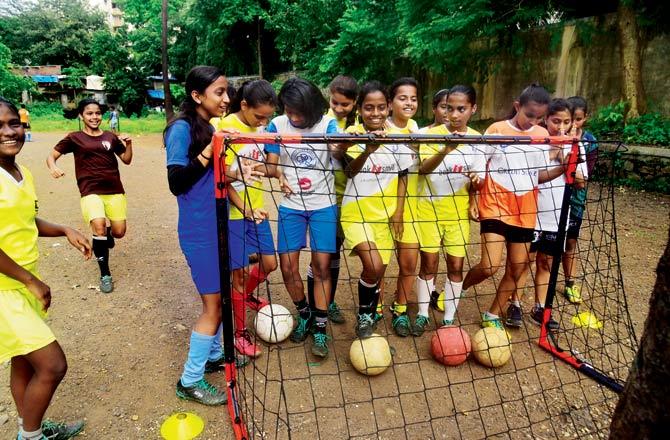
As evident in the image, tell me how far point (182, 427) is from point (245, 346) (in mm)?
780

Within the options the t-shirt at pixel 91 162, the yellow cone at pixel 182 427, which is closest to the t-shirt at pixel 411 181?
the yellow cone at pixel 182 427

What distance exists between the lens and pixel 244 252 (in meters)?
2.80

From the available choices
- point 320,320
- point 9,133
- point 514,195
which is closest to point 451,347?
point 320,320

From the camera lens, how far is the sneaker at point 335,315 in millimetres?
3688

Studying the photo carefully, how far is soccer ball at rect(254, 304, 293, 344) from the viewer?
3246 mm

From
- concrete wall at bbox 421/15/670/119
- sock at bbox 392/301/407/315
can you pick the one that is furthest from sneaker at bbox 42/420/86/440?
concrete wall at bbox 421/15/670/119

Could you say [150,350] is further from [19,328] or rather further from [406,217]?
[406,217]

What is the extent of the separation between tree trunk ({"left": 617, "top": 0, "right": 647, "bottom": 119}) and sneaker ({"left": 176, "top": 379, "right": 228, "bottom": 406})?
9373 millimetres

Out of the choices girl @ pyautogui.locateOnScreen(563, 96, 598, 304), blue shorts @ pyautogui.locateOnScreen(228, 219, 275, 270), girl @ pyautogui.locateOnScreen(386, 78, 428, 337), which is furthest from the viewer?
girl @ pyautogui.locateOnScreen(563, 96, 598, 304)

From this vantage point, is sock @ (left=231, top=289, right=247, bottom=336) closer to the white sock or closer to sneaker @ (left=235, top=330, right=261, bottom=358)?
sneaker @ (left=235, top=330, right=261, bottom=358)

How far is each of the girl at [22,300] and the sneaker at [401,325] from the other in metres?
2.26

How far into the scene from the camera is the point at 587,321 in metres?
3.75

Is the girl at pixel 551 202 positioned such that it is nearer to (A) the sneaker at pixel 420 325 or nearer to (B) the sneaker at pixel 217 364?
(A) the sneaker at pixel 420 325

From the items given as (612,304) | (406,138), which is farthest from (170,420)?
(612,304)
